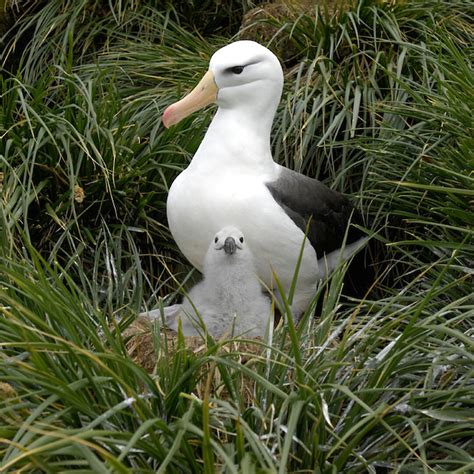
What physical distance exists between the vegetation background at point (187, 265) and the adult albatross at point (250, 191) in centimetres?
25

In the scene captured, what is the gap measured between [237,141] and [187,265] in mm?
947

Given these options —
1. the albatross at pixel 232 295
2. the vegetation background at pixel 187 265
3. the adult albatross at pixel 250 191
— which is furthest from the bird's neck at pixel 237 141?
the vegetation background at pixel 187 265

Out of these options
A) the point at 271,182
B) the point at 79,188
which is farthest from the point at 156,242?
the point at 271,182

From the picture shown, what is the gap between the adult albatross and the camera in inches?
167

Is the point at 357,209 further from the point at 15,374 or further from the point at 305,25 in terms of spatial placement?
the point at 15,374

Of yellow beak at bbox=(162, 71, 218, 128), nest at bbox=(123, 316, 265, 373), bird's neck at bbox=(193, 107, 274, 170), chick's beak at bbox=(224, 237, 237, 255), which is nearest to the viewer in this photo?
nest at bbox=(123, 316, 265, 373)

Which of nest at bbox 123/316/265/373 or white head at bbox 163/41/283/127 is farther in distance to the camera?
white head at bbox 163/41/283/127

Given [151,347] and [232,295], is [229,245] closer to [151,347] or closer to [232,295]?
[232,295]

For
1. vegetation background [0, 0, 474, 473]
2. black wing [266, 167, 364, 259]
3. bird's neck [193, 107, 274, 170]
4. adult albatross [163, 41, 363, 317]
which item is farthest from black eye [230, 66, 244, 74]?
vegetation background [0, 0, 474, 473]

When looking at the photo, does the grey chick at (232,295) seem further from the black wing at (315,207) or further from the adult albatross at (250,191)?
the black wing at (315,207)

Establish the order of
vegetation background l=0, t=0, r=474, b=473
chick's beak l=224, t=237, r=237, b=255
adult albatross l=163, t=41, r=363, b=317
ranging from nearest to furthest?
vegetation background l=0, t=0, r=474, b=473 → chick's beak l=224, t=237, r=237, b=255 → adult albatross l=163, t=41, r=363, b=317

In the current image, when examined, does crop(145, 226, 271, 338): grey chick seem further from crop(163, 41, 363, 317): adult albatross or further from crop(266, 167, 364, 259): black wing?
crop(266, 167, 364, 259): black wing

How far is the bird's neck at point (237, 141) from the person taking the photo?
14.4 ft

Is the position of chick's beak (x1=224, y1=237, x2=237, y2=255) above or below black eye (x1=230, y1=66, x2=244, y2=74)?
below
